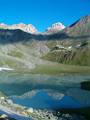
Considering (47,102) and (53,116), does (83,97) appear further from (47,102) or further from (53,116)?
(53,116)

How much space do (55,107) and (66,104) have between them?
507cm

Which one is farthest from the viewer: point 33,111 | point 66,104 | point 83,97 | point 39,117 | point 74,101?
point 83,97

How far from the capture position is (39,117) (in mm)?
61000

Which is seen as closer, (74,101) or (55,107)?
(55,107)

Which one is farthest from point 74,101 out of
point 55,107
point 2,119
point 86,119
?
point 2,119

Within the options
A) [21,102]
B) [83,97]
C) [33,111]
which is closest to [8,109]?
[33,111]

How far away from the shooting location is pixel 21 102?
81.2 m

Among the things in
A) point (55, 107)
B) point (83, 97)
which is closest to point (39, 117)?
point (55, 107)

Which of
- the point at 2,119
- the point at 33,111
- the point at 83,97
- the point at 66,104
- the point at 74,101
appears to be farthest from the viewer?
the point at 83,97

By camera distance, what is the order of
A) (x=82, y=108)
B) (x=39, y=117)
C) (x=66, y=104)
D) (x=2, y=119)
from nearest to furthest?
(x=2, y=119) → (x=39, y=117) → (x=82, y=108) → (x=66, y=104)

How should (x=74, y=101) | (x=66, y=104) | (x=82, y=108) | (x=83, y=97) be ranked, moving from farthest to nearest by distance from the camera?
(x=83, y=97) → (x=74, y=101) → (x=66, y=104) → (x=82, y=108)

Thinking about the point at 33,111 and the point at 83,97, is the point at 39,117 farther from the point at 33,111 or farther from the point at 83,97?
the point at 83,97

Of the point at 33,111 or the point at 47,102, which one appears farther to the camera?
the point at 47,102

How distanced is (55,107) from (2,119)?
94.2ft
